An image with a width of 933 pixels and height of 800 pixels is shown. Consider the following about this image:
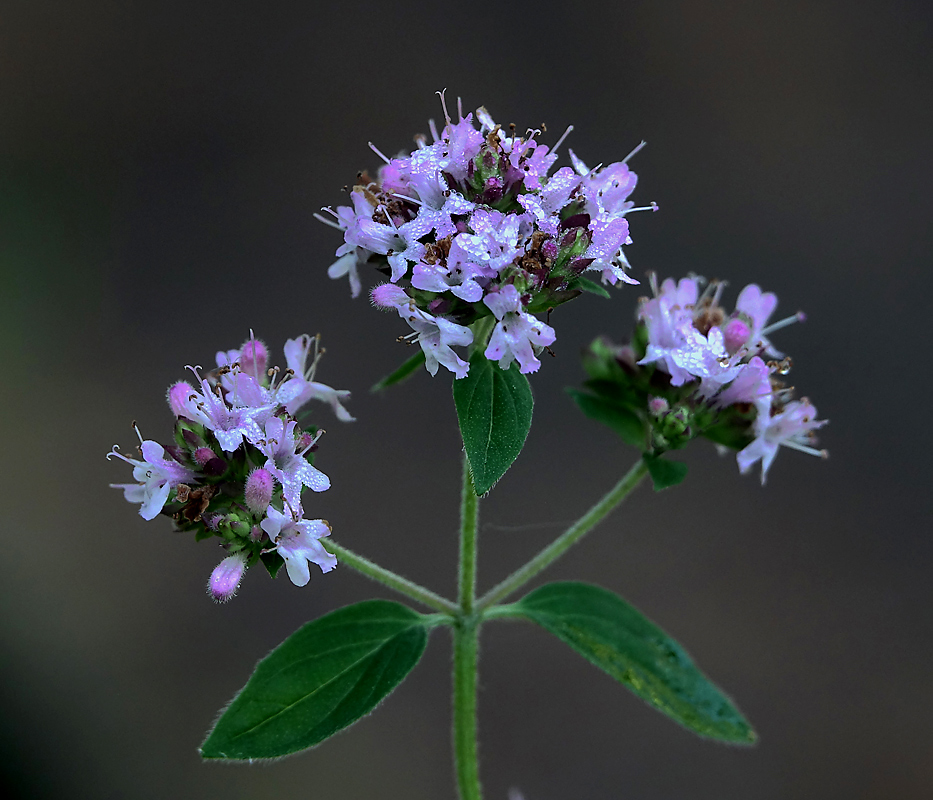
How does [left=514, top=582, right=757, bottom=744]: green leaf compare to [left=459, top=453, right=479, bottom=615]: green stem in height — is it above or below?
below

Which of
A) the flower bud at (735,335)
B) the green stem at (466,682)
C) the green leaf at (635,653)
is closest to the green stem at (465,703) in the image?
the green stem at (466,682)

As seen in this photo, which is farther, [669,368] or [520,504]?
[520,504]

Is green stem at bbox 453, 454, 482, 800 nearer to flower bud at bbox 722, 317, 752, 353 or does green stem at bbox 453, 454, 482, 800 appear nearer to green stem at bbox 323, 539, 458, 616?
green stem at bbox 323, 539, 458, 616

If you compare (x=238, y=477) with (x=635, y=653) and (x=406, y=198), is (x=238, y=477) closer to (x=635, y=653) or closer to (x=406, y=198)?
(x=406, y=198)

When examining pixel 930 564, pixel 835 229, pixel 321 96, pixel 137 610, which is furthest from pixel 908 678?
pixel 321 96

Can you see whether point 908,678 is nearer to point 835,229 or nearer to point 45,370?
point 835,229

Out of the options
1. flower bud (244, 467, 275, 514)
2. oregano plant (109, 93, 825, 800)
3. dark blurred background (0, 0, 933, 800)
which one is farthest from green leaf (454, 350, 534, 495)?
dark blurred background (0, 0, 933, 800)

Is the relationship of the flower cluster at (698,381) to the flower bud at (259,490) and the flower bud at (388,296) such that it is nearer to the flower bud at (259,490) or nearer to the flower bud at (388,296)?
the flower bud at (388,296)
